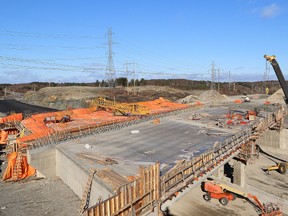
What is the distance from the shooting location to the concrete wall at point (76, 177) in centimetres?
1579

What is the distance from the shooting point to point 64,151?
22.5m

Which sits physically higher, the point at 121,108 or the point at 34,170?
the point at 121,108

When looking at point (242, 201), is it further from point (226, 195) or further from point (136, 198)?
point (136, 198)

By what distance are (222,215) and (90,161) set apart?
12.4m

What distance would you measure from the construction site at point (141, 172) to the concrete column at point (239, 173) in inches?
4.4

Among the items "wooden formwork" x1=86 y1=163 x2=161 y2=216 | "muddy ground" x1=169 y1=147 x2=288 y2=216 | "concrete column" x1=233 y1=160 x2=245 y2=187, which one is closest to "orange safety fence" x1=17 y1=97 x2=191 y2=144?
"muddy ground" x1=169 y1=147 x2=288 y2=216

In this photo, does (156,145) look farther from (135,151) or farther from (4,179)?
(4,179)

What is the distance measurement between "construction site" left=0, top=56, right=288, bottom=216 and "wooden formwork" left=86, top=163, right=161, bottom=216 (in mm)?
46

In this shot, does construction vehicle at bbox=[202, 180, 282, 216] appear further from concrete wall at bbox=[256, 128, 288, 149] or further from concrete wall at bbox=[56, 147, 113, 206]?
concrete wall at bbox=[256, 128, 288, 149]

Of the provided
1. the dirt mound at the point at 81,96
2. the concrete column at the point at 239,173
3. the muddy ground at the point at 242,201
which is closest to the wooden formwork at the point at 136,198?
the muddy ground at the point at 242,201

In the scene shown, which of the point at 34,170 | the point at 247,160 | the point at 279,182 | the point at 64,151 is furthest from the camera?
the point at 279,182

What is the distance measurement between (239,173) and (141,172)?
19438 millimetres

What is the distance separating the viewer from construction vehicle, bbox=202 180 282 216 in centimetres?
2306

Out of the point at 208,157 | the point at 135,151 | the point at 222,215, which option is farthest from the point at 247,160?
the point at 135,151
